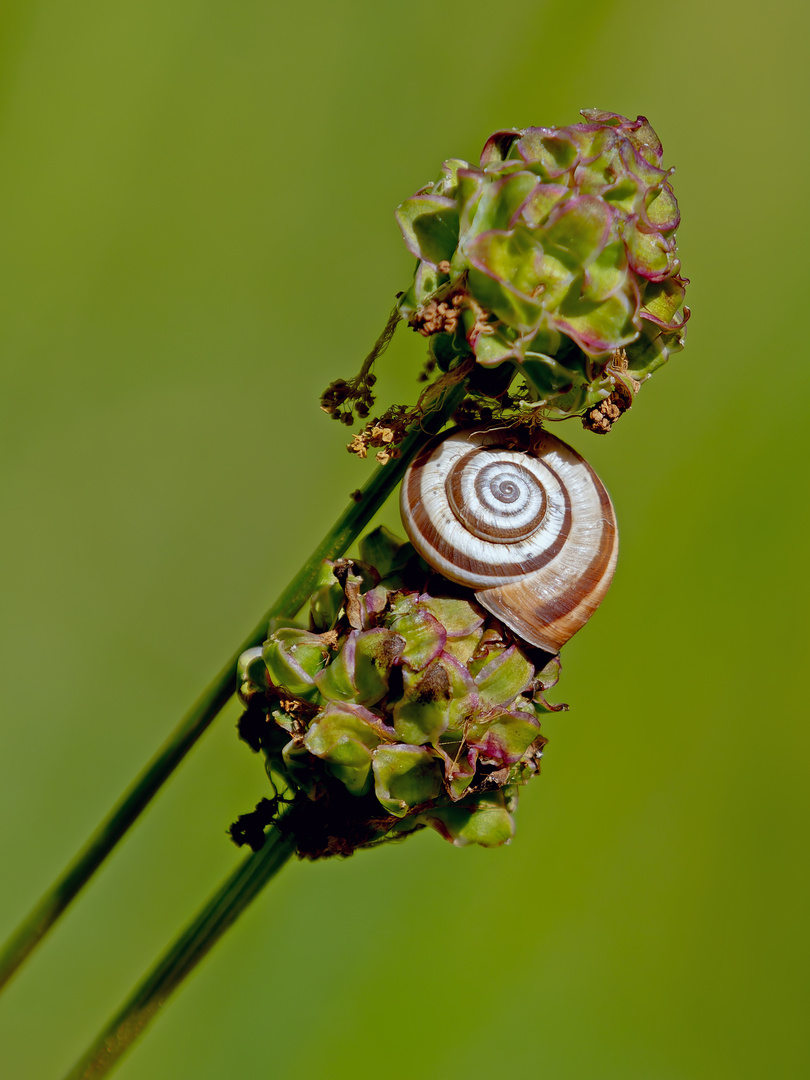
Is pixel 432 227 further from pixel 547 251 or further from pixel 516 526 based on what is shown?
pixel 516 526

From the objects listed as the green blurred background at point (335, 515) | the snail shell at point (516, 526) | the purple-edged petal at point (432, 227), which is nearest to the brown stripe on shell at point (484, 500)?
the snail shell at point (516, 526)

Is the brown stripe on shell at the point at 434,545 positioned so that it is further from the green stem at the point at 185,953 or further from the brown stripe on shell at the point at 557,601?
the green stem at the point at 185,953

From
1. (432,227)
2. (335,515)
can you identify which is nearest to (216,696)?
(432,227)

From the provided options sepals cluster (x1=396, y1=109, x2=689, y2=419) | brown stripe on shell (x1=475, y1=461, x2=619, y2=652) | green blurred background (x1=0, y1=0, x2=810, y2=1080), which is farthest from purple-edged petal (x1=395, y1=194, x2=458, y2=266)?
green blurred background (x1=0, y1=0, x2=810, y2=1080)

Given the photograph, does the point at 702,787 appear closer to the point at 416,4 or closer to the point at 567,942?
the point at 567,942

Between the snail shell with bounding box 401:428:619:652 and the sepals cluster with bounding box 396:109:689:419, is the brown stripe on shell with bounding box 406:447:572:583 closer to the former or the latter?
the snail shell with bounding box 401:428:619:652

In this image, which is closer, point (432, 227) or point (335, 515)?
point (432, 227)
